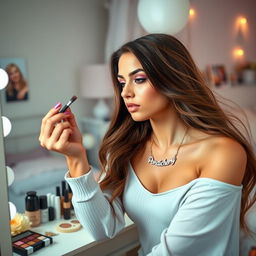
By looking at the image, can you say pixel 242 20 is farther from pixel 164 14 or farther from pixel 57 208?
pixel 57 208

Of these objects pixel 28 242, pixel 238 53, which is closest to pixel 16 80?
pixel 28 242

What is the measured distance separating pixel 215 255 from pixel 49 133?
0.44 meters

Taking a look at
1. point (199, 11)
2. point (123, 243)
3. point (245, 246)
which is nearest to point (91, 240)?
point (123, 243)

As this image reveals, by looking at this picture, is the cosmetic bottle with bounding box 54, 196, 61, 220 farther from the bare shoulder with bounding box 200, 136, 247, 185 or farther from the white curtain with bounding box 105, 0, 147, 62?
the white curtain with bounding box 105, 0, 147, 62

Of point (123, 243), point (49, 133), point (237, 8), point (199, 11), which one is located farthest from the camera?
point (237, 8)

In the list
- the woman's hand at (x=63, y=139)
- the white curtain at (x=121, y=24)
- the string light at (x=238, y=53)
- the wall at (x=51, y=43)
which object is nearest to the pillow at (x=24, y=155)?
the wall at (x=51, y=43)

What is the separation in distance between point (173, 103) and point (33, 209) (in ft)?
1.51

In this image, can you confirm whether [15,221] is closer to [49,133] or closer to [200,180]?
[49,133]

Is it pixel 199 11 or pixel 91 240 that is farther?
pixel 199 11

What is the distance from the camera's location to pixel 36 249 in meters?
0.77

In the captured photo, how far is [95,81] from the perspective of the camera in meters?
2.15

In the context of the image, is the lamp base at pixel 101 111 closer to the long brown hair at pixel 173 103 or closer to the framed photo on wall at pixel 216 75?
the framed photo on wall at pixel 216 75

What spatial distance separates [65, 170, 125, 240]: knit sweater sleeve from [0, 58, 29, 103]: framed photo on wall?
4.37 ft

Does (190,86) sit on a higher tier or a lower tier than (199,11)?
lower
